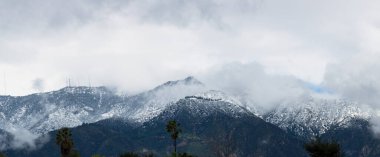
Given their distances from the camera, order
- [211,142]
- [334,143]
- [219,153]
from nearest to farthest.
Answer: [219,153] → [211,142] → [334,143]

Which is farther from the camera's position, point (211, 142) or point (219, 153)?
point (211, 142)

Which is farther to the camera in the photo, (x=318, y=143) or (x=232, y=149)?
(x=318, y=143)

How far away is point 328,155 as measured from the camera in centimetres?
19275

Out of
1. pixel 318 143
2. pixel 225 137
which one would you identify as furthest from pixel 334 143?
pixel 225 137

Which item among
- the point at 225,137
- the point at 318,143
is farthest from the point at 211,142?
the point at 318,143

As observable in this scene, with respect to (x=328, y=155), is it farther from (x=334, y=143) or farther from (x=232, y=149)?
(x=232, y=149)

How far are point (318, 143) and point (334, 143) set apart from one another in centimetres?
549

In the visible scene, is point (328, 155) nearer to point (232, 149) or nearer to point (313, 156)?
point (313, 156)

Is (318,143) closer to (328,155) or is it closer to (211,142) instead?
(328,155)

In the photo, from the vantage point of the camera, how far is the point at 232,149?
562 feet

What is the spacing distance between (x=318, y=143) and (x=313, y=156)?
492 cm

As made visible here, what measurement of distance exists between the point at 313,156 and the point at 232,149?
3761 centimetres

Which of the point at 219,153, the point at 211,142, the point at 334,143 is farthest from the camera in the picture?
the point at 334,143

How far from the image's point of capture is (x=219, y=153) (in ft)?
554
